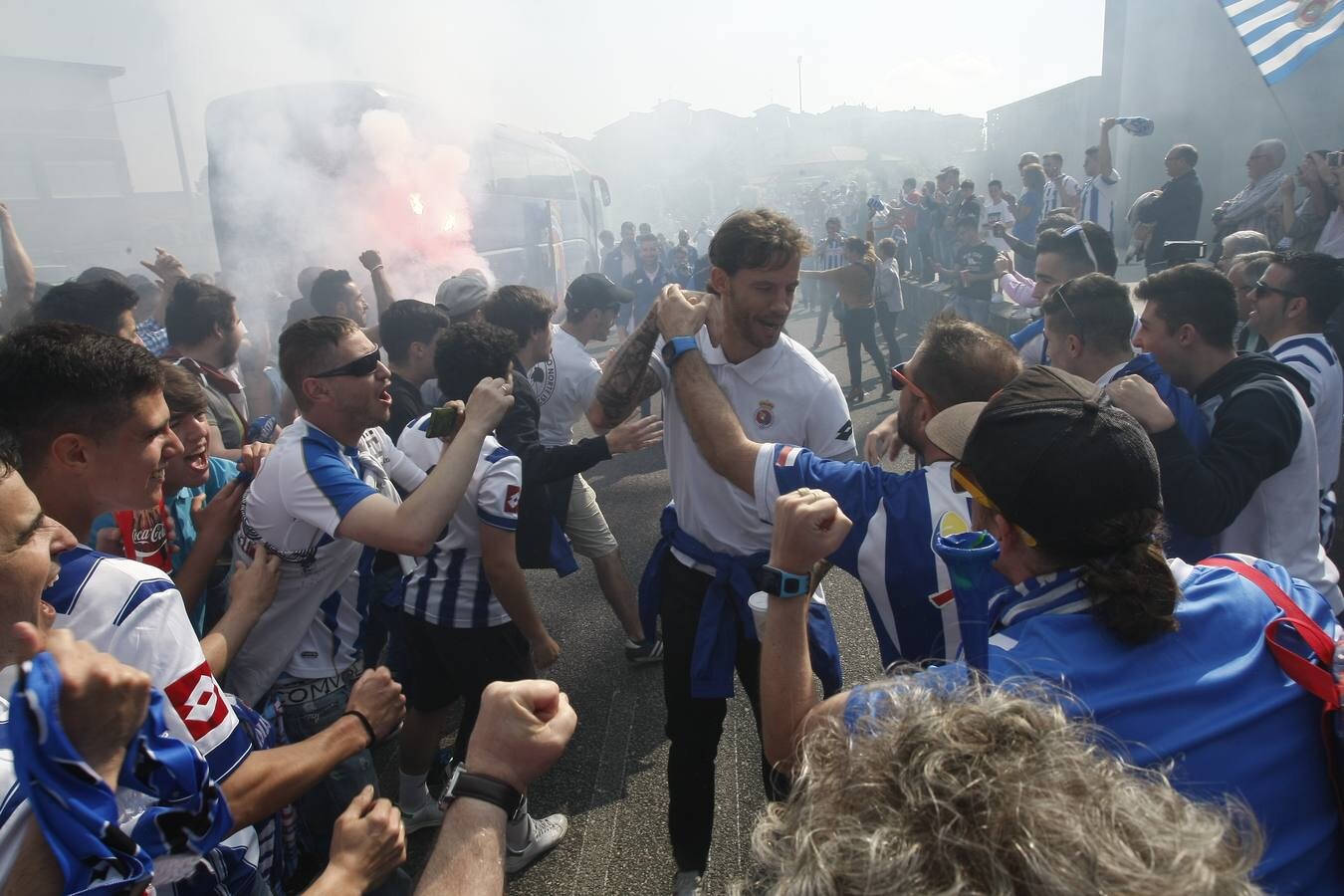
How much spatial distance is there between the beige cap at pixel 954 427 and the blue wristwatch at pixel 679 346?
809 millimetres

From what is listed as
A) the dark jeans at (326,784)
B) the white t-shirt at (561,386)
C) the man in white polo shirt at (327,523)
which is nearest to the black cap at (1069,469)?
the man in white polo shirt at (327,523)

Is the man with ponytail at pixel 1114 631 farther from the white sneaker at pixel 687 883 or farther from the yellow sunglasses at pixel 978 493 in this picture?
the white sneaker at pixel 687 883

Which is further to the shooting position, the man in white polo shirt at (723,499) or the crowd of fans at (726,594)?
the man in white polo shirt at (723,499)

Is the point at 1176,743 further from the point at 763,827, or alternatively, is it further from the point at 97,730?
the point at 97,730

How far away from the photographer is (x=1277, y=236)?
7301 millimetres

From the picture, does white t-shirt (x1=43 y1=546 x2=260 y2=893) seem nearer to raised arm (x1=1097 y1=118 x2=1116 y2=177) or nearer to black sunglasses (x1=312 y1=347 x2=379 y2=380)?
black sunglasses (x1=312 y1=347 x2=379 y2=380)

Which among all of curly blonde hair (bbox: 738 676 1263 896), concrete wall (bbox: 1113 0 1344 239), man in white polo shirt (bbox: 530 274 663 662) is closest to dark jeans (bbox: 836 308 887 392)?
man in white polo shirt (bbox: 530 274 663 662)

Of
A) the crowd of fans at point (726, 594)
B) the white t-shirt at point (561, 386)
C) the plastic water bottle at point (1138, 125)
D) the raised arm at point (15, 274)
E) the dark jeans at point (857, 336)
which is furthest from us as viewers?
the dark jeans at point (857, 336)

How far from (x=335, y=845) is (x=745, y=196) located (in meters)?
38.8

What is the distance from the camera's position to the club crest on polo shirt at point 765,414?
275cm

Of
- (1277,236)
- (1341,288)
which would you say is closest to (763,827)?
(1341,288)

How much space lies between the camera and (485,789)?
126 centimetres

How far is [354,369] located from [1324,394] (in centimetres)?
364

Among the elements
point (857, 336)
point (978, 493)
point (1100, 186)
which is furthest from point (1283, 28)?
point (978, 493)
